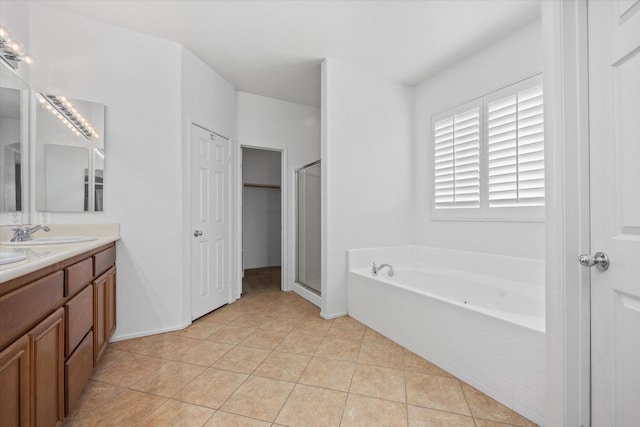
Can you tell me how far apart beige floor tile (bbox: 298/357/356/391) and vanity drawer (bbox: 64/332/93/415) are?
1142 mm

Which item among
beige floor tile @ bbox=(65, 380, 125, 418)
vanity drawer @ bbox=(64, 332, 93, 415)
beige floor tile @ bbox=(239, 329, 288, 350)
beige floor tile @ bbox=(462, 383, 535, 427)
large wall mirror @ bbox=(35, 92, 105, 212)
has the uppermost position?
large wall mirror @ bbox=(35, 92, 105, 212)

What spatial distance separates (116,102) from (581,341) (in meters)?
3.35

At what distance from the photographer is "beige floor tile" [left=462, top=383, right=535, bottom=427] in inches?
54.9

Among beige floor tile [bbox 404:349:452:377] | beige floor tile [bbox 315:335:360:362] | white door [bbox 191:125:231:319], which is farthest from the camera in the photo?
white door [bbox 191:125:231:319]

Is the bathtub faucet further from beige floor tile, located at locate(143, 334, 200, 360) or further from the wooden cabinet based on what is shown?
the wooden cabinet

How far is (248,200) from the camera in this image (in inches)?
213

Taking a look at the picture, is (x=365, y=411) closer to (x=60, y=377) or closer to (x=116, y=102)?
(x=60, y=377)

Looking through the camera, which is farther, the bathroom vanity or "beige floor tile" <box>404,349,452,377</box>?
"beige floor tile" <box>404,349,452,377</box>

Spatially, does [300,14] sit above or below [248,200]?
above

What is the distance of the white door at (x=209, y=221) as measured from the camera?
2773 mm

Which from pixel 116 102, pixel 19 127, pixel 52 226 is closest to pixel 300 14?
pixel 116 102

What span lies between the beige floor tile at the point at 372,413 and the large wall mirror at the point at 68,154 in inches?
93.0

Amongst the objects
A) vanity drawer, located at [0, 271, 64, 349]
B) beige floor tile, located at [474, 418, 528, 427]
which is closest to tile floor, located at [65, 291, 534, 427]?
beige floor tile, located at [474, 418, 528, 427]

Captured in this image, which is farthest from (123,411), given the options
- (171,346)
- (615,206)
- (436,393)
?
(615,206)
